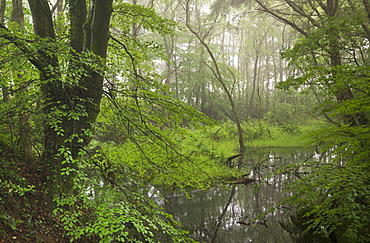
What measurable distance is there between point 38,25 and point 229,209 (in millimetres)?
6499

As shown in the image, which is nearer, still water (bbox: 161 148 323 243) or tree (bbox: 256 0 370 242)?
tree (bbox: 256 0 370 242)

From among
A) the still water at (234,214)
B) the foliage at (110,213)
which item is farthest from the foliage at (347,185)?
the foliage at (110,213)

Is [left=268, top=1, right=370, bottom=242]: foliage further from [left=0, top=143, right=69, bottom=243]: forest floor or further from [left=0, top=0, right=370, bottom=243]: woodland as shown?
[left=0, top=143, right=69, bottom=243]: forest floor

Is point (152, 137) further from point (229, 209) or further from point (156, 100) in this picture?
point (229, 209)

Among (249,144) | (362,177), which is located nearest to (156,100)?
(362,177)

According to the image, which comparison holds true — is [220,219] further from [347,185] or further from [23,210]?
[23,210]

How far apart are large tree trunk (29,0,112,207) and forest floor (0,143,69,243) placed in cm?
28

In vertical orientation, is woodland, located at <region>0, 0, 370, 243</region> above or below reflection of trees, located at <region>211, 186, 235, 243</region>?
above

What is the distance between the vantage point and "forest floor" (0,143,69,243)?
3627 mm

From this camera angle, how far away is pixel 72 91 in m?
4.67

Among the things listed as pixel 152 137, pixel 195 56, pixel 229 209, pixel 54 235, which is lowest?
pixel 229 209

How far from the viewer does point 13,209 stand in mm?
3977

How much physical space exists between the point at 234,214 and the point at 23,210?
16.9 feet

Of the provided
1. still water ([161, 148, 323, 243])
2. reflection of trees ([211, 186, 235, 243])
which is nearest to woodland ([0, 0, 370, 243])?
still water ([161, 148, 323, 243])
